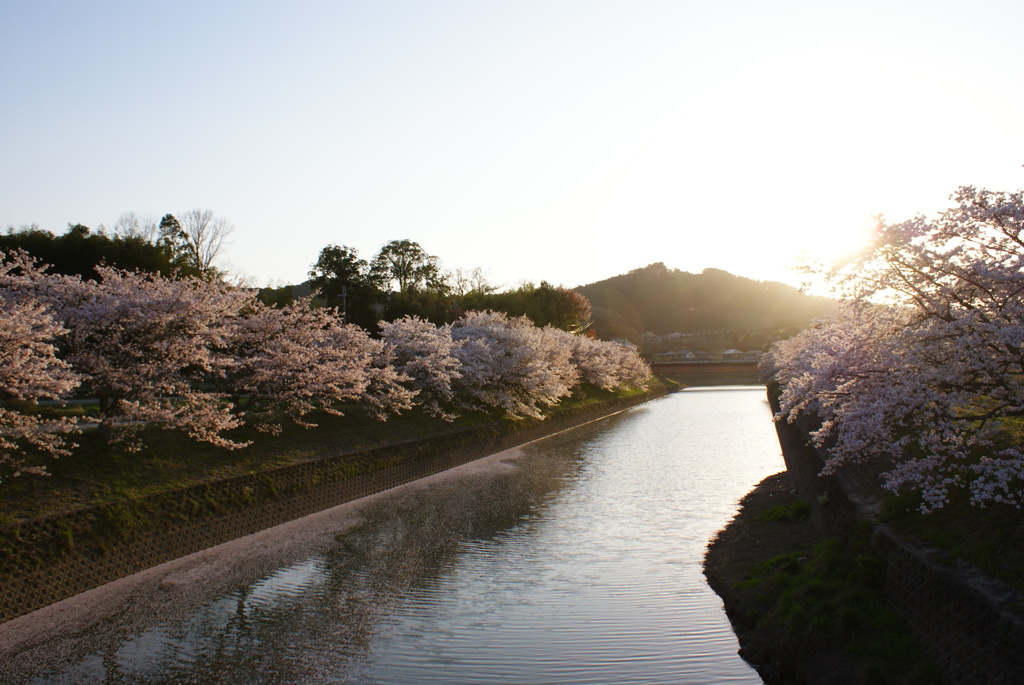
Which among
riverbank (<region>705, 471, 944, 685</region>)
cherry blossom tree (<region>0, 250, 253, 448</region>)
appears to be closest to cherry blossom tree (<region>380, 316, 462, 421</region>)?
cherry blossom tree (<region>0, 250, 253, 448</region>)

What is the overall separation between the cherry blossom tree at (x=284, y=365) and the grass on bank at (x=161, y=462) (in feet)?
2.41

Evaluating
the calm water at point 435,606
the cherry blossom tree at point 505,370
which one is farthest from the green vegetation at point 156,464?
the cherry blossom tree at point 505,370

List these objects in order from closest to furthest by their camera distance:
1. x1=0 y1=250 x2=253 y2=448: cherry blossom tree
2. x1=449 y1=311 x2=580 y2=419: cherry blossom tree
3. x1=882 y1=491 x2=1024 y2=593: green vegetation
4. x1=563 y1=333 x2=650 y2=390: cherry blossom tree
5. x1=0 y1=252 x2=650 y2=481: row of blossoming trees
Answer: x1=882 y1=491 x2=1024 y2=593: green vegetation
x1=0 y1=252 x2=650 y2=481: row of blossoming trees
x1=0 y1=250 x2=253 y2=448: cherry blossom tree
x1=449 y1=311 x2=580 y2=419: cherry blossom tree
x1=563 y1=333 x2=650 y2=390: cherry blossom tree

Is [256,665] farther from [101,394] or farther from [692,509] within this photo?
[692,509]

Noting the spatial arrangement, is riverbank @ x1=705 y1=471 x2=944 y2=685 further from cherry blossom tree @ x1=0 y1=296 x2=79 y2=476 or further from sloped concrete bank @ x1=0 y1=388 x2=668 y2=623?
cherry blossom tree @ x1=0 y1=296 x2=79 y2=476

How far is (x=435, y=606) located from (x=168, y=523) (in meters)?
5.65

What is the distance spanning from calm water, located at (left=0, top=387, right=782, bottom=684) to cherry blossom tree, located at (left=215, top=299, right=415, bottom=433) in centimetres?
388

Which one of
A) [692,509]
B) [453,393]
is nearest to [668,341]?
[453,393]

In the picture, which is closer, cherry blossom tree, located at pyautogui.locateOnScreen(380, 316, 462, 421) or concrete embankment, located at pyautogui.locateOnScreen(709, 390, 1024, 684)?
concrete embankment, located at pyautogui.locateOnScreen(709, 390, 1024, 684)

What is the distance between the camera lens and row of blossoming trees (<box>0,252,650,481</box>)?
A: 1276 centimetres

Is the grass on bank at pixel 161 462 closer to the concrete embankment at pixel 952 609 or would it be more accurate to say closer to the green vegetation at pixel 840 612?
the green vegetation at pixel 840 612

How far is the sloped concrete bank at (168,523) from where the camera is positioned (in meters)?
10.7

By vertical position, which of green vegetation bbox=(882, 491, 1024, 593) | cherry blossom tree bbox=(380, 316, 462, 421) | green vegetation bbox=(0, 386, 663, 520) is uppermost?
cherry blossom tree bbox=(380, 316, 462, 421)

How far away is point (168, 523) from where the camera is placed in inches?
530
